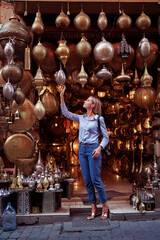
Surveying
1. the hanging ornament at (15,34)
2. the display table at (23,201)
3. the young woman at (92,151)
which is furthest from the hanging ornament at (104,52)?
the display table at (23,201)

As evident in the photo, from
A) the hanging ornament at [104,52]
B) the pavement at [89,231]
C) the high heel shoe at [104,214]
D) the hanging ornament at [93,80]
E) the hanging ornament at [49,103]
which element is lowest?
the pavement at [89,231]

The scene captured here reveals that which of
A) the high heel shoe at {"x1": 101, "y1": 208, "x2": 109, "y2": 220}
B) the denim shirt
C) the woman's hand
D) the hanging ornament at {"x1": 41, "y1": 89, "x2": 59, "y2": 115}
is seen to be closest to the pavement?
the high heel shoe at {"x1": 101, "y1": 208, "x2": 109, "y2": 220}

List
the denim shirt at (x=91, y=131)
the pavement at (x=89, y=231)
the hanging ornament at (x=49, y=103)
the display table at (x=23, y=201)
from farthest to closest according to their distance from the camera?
the hanging ornament at (x=49, y=103)
the display table at (x=23, y=201)
the denim shirt at (x=91, y=131)
the pavement at (x=89, y=231)

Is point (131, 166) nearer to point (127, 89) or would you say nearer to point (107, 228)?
point (127, 89)

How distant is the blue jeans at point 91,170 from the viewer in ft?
9.52

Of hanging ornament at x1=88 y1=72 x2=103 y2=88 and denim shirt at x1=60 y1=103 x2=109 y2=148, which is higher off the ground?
hanging ornament at x1=88 y1=72 x2=103 y2=88

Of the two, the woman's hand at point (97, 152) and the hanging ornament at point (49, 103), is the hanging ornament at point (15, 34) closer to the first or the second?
the hanging ornament at point (49, 103)

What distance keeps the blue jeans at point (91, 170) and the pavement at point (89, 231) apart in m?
0.28

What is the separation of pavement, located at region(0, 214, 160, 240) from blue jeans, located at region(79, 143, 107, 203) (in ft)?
0.92

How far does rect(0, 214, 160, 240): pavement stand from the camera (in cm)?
254

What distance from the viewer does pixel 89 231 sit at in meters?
2.70

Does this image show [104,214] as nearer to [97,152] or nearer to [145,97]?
[97,152]

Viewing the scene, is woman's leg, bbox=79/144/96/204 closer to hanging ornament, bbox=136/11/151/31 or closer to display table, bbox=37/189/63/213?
display table, bbox=37/189/63/213

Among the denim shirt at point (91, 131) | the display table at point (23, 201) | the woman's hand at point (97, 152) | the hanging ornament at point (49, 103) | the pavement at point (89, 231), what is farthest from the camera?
the hanging ornament at point (49, 103)
